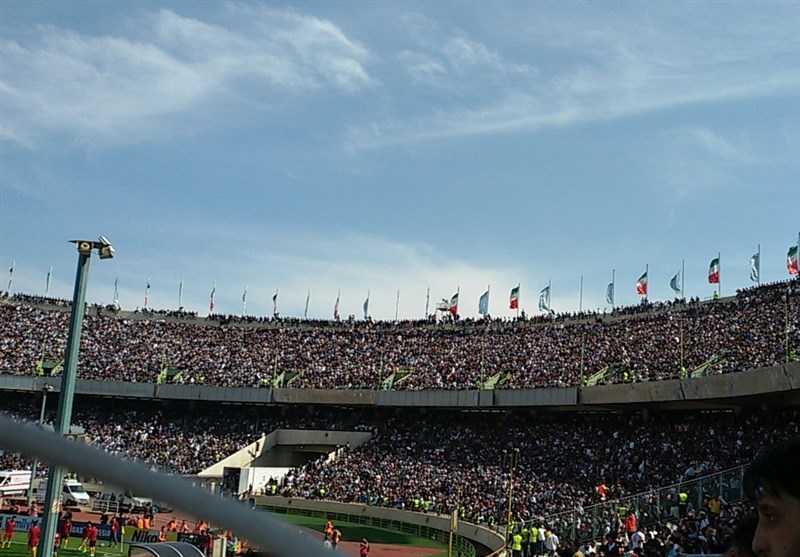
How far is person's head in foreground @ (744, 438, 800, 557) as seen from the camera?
2.67 meters

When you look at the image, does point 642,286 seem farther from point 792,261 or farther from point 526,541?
point 526,541

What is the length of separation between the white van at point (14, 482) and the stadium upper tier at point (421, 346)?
17.6 m

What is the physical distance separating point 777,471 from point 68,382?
53.9 feet

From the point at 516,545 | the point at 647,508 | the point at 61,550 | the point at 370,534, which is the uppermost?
the point at 647,508

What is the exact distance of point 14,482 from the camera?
46.9 m

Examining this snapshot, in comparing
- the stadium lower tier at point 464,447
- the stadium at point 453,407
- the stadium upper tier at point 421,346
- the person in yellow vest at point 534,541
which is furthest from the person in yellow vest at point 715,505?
the stadium upper tier at point 421,346

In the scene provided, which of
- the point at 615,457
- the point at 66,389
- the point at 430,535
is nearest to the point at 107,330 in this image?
the point at 430,535

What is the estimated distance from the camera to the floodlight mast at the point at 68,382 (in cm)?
1609

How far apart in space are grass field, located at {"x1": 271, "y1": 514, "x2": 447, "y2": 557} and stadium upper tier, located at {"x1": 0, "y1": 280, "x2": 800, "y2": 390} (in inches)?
484

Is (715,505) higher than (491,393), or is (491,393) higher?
(491,393)

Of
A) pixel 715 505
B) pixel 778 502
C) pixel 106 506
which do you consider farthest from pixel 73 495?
pixel 778 502

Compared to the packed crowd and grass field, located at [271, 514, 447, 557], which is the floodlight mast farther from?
grass field, located at [271, 514, 447, 557]

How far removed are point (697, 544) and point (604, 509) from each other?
1426cm

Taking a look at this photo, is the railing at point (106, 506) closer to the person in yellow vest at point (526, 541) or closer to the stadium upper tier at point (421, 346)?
the stadium upper tier at point (421, 346)
